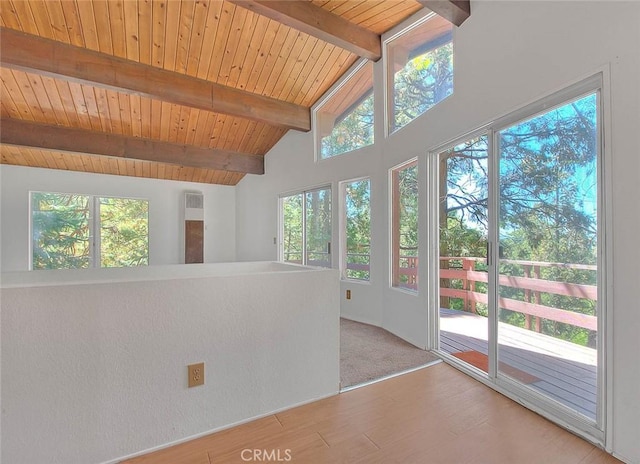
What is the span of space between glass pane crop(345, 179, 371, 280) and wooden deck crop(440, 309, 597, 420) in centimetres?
191

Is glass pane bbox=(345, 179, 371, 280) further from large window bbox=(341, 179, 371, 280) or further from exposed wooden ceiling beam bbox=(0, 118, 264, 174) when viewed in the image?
exposed wooden ceiling beam bbox=(0, 118, 264, 174)

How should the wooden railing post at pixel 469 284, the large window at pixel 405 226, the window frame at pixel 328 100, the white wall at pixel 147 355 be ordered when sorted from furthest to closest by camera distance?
the window frame at pixel 328 100
the large window at pixel 405 226
the wooden railing post at pixel 469 284
the white wall at pixel 147 355

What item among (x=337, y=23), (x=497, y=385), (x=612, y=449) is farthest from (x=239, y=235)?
(x=612, y=449)

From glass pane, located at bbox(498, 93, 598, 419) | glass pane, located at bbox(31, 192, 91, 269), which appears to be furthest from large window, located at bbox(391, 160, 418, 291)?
glass pane, located at bbox(31, 192, 91, 269)

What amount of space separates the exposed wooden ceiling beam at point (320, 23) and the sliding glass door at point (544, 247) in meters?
1.64

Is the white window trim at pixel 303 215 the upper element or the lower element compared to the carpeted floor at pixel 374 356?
upper

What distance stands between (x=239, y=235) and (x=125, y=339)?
5.36 m

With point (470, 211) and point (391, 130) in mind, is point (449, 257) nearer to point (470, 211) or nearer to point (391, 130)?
point (470, 211)

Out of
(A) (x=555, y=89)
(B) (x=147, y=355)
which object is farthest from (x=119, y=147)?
(A) (x=555, y=89)

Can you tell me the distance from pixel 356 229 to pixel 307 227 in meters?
1.08

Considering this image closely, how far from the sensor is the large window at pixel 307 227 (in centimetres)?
440

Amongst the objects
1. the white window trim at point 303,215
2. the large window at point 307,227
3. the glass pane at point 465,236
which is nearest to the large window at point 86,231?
the white window trim at point 303,215

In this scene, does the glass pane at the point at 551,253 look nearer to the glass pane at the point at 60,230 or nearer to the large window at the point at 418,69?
the large window at the point at 418,69

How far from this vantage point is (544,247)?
1.82 m
